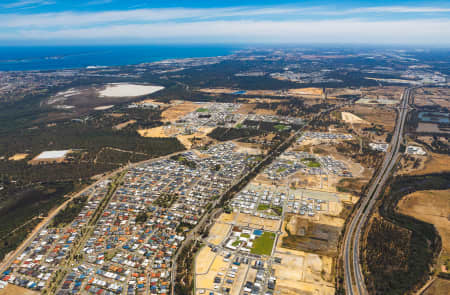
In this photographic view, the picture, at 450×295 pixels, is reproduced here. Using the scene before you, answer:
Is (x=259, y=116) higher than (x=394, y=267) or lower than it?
higher

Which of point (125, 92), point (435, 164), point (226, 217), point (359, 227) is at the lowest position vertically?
point (359, 227)

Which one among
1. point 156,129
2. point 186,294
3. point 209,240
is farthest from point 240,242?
point 156,129

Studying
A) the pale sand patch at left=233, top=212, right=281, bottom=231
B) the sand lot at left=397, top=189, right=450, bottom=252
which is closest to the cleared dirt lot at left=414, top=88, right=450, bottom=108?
the sand lot at left=397, top=189, right=450, bottom=252

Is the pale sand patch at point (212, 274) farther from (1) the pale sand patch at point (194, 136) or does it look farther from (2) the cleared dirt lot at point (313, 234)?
(1) the pale sand patch at point (194, 136)

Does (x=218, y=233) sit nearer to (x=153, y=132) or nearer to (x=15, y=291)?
(x=15, y=291)

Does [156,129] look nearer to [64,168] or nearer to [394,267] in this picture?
[64,168]

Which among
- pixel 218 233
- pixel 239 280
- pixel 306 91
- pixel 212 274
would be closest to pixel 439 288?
pixel 239 280

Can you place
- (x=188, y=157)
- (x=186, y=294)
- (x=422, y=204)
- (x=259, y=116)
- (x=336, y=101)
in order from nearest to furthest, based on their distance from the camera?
(x=186, y=294) → (x=422, y=204) → (x=188, y=157) → (x=259, y=116) → (x=336, y=101)
